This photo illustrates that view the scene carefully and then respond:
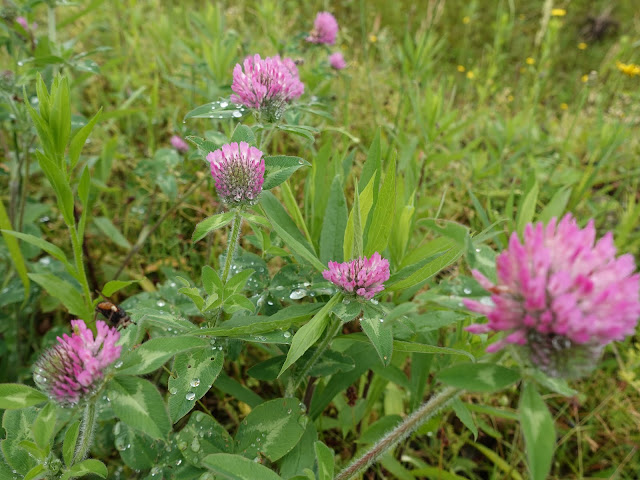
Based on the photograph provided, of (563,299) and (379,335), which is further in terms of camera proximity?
(379,335)

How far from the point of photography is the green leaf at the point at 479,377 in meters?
0.82

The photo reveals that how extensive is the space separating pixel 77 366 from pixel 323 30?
224 centimetres

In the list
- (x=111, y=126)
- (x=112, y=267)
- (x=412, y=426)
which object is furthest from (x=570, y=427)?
(x=111, y=126)

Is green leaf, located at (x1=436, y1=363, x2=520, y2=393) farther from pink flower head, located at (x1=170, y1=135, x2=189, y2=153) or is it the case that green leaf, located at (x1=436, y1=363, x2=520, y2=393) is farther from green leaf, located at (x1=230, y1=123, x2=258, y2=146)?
pink flower head, located at (x1=170, y1=135, x2=189, y2=153)

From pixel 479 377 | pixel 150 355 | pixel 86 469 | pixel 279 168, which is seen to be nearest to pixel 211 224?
pixel 279 168

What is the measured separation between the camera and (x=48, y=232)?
2.35 meters

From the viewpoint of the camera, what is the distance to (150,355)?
942mm

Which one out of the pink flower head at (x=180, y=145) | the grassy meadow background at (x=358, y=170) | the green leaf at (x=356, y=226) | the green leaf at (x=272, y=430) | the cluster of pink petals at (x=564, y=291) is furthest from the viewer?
the pink flower head at (x=180, y=145)

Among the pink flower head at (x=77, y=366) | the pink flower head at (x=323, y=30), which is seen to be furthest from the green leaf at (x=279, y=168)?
the pink flower head at (x=323, y=30)

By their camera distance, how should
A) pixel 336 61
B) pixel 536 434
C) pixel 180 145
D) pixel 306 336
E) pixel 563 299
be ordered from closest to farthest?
pixel 563 299 < pixel 536 434 < pixel 306 336 < pixel 180 145 < pixel 336 61

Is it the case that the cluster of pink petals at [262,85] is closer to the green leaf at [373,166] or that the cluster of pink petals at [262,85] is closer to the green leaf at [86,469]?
the green leaf at [373,166]

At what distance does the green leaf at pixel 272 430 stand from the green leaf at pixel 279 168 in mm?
553

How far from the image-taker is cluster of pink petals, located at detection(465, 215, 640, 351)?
0.69m

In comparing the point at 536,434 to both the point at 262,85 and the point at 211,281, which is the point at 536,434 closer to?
the point at 211,281
